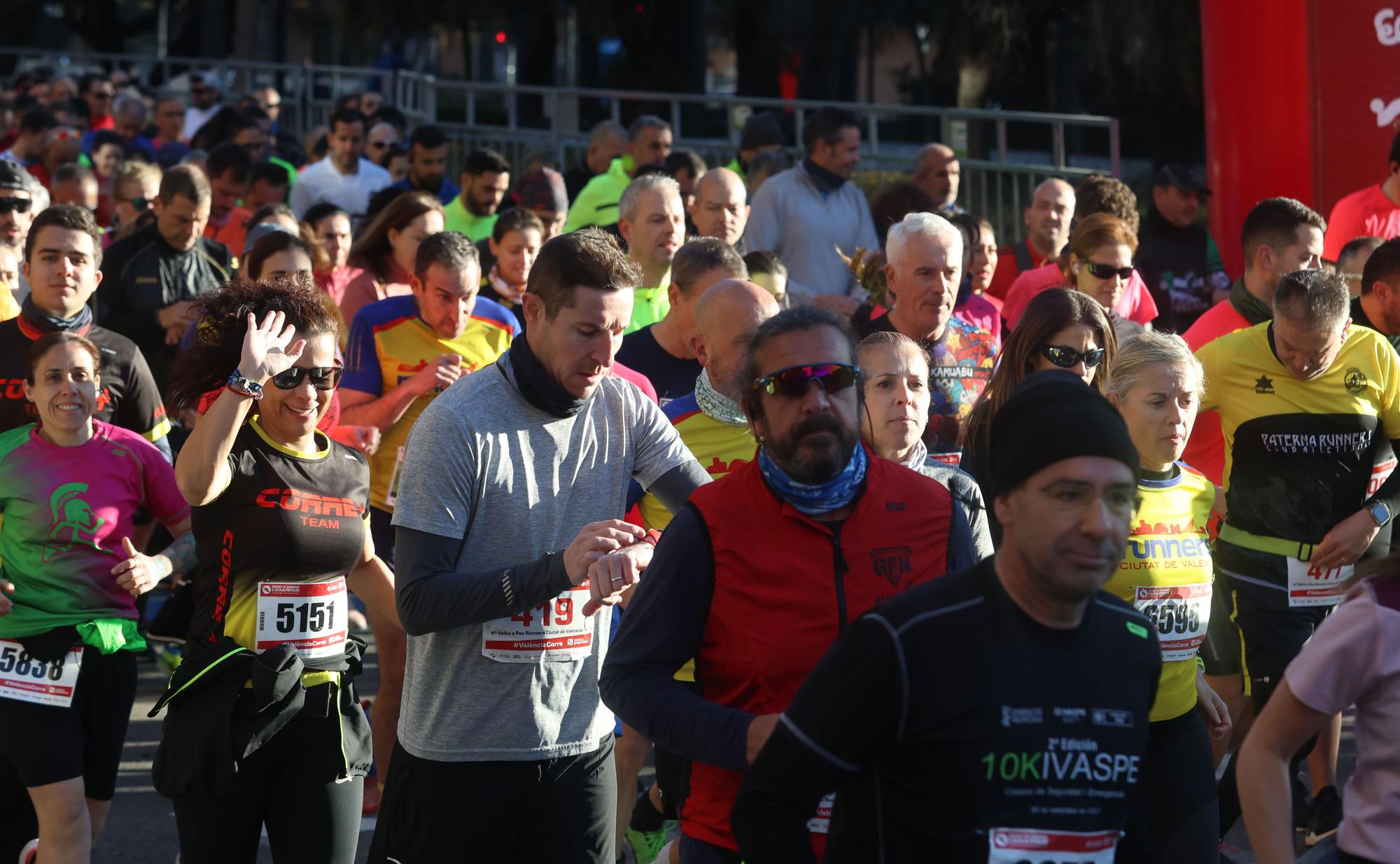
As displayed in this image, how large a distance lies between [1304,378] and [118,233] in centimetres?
645

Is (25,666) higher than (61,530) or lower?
lower

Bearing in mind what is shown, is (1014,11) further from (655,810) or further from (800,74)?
(655,810)

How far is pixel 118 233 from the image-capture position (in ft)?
30.5

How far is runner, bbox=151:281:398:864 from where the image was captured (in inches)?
159

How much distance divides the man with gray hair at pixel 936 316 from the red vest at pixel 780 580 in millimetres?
2729

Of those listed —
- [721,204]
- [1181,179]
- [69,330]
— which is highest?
[1181,179]

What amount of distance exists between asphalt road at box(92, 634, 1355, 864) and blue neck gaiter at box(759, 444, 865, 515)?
2877 mm

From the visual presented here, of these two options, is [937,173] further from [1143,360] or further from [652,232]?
[1143,360]

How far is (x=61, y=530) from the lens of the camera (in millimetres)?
4965

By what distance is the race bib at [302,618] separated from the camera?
4199 millimetres

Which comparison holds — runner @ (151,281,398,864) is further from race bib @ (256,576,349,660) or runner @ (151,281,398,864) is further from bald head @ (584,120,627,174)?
bald head @ (584,120,627,174)

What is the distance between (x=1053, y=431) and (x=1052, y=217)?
6705 mm

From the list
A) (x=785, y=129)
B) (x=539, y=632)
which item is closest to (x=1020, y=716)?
(x=539, y=632)

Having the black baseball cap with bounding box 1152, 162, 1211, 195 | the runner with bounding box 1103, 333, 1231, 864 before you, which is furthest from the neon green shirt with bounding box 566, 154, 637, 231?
the runner with bounding box 1103, 333, 1231, 864
